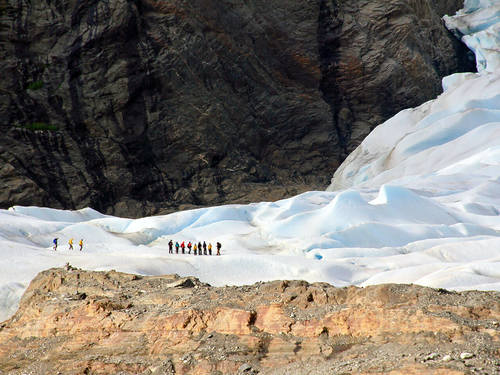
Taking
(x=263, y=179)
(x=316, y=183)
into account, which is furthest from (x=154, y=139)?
(x=316, y=183)

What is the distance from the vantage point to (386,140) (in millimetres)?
45812

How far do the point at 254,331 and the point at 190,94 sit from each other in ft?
135

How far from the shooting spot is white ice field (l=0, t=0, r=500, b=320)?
18250 mm

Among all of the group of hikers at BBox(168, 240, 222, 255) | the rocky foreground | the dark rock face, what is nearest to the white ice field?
the group of hikers at BBox(168, 240, 222, 255)

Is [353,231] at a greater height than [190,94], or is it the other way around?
[190,94]

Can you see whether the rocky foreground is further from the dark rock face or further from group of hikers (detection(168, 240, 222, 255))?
the dark rock face

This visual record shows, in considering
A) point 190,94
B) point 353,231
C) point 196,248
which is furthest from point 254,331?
point 190,94

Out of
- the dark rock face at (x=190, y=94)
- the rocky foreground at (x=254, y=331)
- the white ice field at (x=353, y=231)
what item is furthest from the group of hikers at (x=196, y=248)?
the dark rock face at (x=190, y=94)

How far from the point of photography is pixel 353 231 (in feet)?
77.9

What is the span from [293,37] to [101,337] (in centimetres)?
4745

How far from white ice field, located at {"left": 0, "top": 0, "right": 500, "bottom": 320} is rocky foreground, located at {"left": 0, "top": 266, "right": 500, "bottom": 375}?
450cm

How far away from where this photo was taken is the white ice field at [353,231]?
18.2 metres

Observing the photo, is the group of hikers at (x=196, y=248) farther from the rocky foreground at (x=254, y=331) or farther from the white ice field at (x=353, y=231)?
the rocky foreground at (x=254, y=331)

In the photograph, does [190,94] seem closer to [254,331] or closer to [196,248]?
[196,248]
